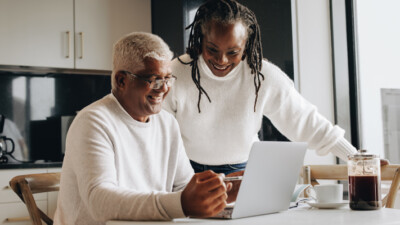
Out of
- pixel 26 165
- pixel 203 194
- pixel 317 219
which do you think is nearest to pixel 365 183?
pixel 317 219

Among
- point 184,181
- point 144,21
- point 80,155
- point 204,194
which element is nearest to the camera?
point 204,194

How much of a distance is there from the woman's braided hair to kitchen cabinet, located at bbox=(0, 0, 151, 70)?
6.54 feet

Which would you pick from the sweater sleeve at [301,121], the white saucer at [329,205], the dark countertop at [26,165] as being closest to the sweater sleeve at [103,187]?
the white saucer at [329,205]

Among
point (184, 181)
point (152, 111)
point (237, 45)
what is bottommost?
point (184, 181)

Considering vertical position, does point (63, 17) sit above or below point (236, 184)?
above

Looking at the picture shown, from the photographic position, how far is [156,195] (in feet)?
3.38

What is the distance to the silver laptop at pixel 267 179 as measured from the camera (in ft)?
3.53

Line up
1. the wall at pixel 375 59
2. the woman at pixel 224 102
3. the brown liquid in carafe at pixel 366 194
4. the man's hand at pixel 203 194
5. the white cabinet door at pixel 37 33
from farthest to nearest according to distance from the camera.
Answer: the white cabinet door at pixel 37 33, the wall at pixel 375 59, the woman at pixel 224 102, the brown liquid in carafe at pixel 366 194, the man's hand at pixel 203 194

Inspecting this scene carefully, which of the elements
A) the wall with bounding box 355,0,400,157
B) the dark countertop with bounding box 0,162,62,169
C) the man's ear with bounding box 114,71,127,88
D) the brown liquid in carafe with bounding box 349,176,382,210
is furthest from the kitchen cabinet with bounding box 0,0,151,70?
the brown liquid in carafe with bounding box 349,176,382,210

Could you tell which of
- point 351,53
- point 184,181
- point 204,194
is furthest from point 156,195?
point 351,53

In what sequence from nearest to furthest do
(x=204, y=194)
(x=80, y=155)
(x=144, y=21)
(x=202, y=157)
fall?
1. (x=204, y=194)
2. (x=80, y=155)
3. (x=202, y=157)
4. (x=144, y=21)

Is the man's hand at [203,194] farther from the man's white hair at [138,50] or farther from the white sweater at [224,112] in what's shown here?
the white sweater at [224,112]

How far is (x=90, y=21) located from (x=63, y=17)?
0.19 meters

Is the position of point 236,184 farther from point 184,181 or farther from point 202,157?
point 202,157
